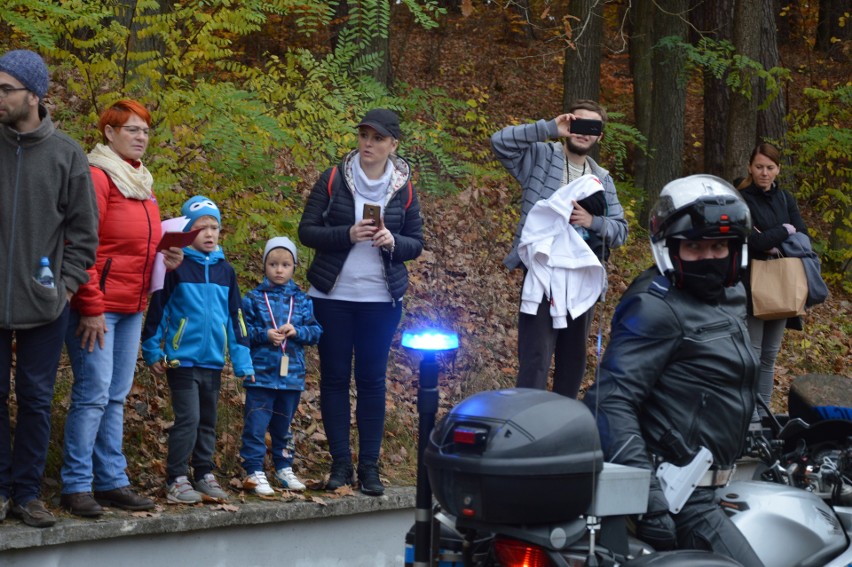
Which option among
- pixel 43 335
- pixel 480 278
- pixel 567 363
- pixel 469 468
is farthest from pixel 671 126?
pixel 469 468

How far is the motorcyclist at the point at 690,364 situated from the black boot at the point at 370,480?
9.83ft

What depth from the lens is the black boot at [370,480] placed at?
6.84 m

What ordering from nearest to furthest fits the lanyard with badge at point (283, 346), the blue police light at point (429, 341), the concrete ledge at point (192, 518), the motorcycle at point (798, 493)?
the blue police light at point (429, 341) → the motorcycle at point (798, 493) → the concrete ledge at point (192, 518) → the lanyard with badge at point (283, 346)

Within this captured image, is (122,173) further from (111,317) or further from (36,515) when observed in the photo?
(36,515)

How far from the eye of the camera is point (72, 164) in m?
5.56

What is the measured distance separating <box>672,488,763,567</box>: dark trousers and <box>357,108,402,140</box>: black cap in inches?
132

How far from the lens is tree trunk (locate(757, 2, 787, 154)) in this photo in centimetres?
1479

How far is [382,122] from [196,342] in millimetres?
1660

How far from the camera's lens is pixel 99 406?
585 cm

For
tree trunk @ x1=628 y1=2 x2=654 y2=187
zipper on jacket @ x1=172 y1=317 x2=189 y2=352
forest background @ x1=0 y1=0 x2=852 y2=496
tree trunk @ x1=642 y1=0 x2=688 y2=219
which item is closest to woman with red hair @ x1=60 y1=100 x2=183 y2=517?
zipper on jacket @ x1=172 y1=317 x2=189 y2=352

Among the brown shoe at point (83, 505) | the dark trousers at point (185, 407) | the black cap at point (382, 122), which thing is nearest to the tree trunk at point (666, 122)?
the black cap at point (382, 122)

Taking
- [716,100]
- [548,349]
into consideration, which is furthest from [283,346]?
[716,100]

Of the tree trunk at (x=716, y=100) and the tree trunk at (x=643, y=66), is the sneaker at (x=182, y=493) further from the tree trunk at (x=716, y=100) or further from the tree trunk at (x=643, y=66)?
the tree trunk at (x=643, y=66)

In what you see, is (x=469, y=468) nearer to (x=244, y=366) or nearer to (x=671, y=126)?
(x=244, y=366)
